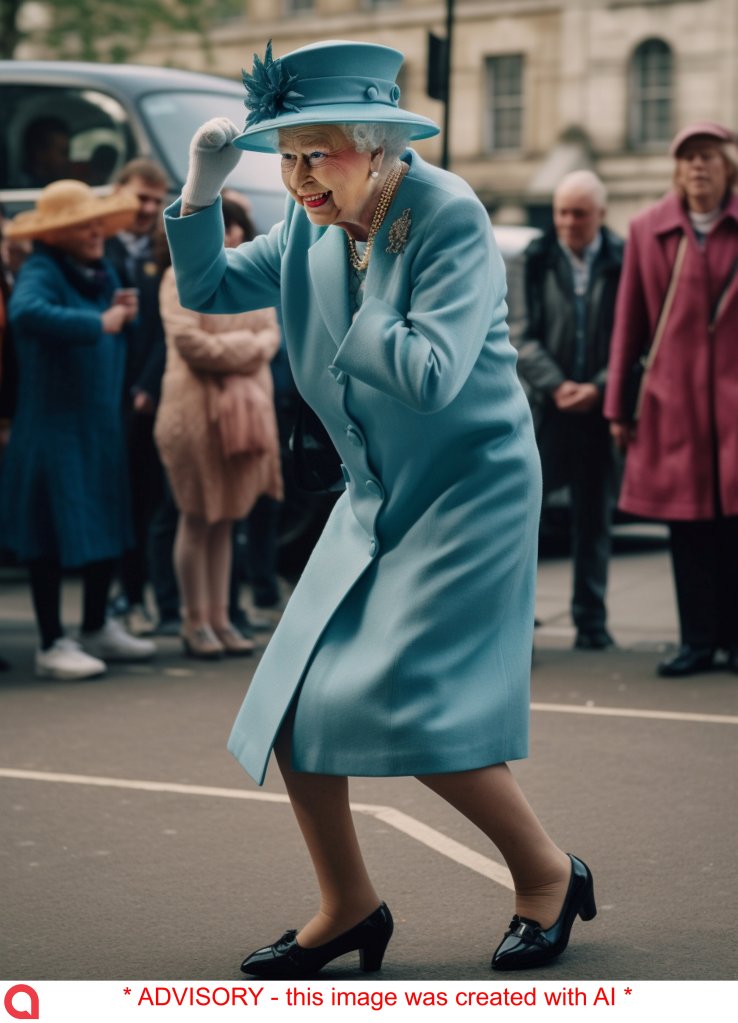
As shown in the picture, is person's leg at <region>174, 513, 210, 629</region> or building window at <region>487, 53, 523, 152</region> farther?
building window at <region>487, 53, 523, 152</region>

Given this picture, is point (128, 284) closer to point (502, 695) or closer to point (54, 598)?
point (54, 598)

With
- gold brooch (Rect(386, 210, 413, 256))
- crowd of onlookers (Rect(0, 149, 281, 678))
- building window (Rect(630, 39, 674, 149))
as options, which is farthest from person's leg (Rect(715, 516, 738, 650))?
building window (Rect(630, 39, 674, 149))

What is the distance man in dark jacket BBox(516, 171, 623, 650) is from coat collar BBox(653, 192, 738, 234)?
69cm

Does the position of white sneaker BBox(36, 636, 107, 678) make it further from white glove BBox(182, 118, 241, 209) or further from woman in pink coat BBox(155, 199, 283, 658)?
white glove BBox(182, 118, 241, 209)

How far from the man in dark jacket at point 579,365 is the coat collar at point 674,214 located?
69 cm

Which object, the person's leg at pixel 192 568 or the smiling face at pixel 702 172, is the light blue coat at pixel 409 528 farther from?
the person's leg at pixel 192 568

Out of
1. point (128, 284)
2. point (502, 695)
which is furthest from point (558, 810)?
point (128, 284)

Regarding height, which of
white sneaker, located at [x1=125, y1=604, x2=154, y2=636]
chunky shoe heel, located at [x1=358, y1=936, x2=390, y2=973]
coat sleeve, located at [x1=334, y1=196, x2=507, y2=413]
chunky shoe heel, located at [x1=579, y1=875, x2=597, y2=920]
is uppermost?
coat sleeve, located at [x1=334, y1=196, x2=507, y2=413]

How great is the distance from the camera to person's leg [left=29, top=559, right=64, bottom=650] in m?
7.77

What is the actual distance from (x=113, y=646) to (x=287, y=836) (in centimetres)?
304

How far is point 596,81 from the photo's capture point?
114ft

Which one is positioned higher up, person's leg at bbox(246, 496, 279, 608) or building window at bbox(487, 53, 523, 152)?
building window at bbox(487, 53, 523, 152)

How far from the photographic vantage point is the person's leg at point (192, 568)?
8.10 m

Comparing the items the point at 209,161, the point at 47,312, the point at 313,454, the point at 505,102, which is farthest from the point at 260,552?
the point at 505,102
